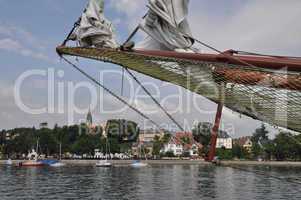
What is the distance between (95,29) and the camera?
8664mm

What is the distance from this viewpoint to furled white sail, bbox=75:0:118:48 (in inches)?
336

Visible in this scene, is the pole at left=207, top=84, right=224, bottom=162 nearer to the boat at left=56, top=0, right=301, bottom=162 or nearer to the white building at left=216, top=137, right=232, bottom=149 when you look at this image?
the boat at left=56, top=0, right=301, bottom=162

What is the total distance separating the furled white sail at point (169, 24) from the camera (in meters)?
7.62

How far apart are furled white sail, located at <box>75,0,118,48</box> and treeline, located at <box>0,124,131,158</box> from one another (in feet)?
353

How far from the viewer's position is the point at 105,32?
28.2 feet

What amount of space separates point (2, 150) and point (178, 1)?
12922 cm

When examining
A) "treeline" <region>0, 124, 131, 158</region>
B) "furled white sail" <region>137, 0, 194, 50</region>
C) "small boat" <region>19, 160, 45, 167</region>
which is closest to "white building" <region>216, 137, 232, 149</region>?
"treeline" <region>0, 124, 131, 158</region>

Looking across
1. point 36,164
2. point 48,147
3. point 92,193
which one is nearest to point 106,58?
point 92,193

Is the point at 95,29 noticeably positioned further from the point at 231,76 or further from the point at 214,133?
the point at 214,133

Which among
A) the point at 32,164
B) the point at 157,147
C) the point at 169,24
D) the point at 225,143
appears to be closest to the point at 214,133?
the point at 169,24

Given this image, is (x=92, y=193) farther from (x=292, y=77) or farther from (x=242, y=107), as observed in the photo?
(x=292, y=77)

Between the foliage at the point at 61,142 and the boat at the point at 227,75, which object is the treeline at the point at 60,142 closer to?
the foliage at the point at 61,142

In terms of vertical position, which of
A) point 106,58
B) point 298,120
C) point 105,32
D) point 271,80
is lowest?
point 298,120

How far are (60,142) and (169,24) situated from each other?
11881 centimetres
